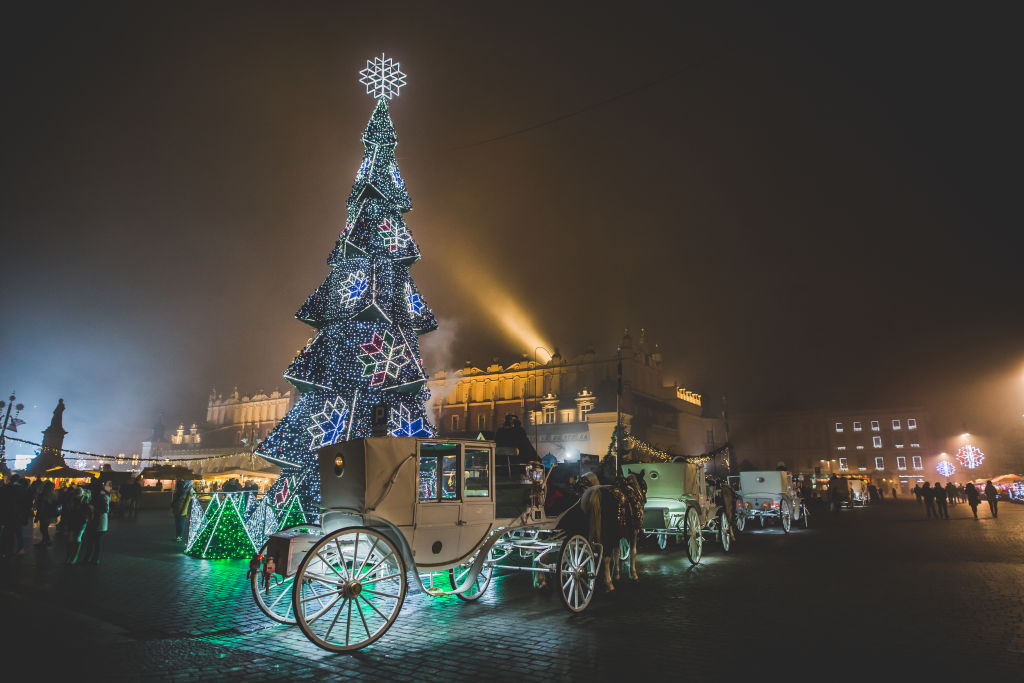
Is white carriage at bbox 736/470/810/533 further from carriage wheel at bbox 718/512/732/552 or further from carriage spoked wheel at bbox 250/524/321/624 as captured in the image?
carriage spoked wheel at bbox 250/524/321/624

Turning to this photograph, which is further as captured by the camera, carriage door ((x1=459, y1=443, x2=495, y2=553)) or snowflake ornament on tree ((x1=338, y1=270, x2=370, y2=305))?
snowflake ornament on tree ((x1=338, y1=270, x2=370, y2=305))

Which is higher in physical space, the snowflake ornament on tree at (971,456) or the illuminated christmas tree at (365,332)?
the illuminated christmas tree at (365,332)

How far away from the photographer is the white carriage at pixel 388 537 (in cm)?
588

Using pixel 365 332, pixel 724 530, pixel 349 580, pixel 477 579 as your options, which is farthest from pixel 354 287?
pixel 724 530

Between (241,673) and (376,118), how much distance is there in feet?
48.7

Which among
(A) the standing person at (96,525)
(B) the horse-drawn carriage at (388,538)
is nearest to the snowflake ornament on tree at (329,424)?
(A) the standing person at (96,525)

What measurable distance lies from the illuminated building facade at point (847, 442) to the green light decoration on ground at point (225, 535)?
65.7 metres

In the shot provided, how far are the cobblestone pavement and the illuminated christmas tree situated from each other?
12.0 ft

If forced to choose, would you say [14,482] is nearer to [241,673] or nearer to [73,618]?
[73,618]

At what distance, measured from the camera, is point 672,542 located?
56.2 ft

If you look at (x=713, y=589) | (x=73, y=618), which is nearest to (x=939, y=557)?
(x=713, y=589)

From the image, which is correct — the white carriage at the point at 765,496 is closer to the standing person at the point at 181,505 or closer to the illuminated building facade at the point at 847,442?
the standing person at the point at 181,505

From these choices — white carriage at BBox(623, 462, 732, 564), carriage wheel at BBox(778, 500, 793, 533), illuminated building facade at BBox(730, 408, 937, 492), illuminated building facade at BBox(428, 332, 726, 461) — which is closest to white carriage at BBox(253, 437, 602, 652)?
white carriage at BBox(623, 462, 732, 564)

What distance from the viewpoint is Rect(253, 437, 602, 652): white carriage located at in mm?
5883
